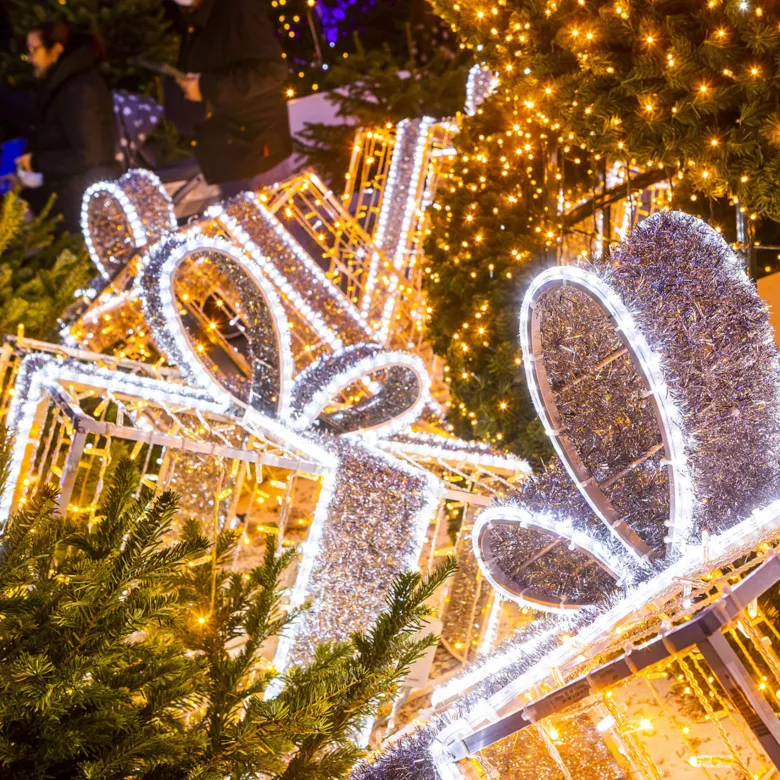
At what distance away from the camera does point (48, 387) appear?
2.46 m

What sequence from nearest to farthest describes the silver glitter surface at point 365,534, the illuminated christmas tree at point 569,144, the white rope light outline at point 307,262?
the illuminated christmas tree at point 569,144 → the silver glitter surface at point 365,534 → the white rope light outline at point 307,262

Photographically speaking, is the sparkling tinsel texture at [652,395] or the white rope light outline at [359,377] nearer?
the sparkling tinsel texture at [652,395]

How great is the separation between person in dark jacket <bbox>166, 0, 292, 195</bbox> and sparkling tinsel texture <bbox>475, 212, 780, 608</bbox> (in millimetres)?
3666

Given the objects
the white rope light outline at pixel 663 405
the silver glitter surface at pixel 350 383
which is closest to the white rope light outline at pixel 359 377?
the silver glitter surface at pixel 350 383

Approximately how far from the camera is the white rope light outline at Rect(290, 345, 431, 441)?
2508mm

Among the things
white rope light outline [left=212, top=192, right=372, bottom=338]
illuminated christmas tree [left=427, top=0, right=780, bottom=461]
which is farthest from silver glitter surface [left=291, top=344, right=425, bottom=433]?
white rope light outline [left=212, top=192, right=372, bottom=338]

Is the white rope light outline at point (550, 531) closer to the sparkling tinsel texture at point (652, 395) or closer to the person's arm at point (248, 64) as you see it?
the sparkling tinsel texture at point (652, 395)

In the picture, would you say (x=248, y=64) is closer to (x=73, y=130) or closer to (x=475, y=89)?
(x=73, y=130)

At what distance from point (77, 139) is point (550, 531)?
15.8ft

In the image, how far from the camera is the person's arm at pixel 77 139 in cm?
552

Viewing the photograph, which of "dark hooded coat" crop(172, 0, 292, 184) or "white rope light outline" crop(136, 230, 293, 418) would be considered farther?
"dark hooded coat" crop(172, 0, 292, 184)

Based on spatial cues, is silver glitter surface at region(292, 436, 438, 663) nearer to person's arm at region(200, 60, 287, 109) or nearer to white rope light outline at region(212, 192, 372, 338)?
white rope light outline at region(212, 192, 372, 338)

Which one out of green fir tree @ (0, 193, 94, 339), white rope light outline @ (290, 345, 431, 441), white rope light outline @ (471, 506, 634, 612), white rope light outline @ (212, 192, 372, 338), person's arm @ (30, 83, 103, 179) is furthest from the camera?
person's arm @ (30, 83, 103, 179)

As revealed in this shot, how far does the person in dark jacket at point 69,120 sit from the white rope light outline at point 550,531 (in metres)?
4.71
